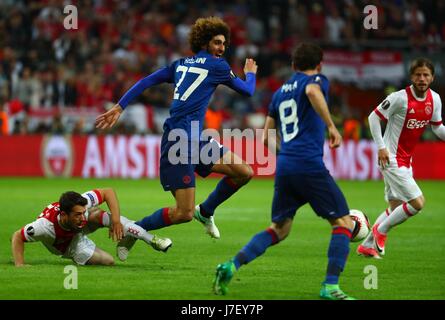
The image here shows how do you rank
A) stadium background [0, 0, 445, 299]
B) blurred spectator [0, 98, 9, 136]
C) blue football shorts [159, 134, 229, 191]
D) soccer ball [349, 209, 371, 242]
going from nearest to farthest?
1. blue football shorts [159, 134, 229, 191]
2. soccer ball [349, 209, 371, 242]
3. stadium background [0, 0, 445, 299]
4. blurred spectator [0, 98, 9, 136]

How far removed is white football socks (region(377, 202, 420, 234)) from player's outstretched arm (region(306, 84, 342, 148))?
3.27m

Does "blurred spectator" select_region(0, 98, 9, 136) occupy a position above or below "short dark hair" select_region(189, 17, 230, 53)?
below

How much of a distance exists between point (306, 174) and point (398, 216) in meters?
3.27

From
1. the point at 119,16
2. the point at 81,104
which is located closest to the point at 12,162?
the point at 81,104

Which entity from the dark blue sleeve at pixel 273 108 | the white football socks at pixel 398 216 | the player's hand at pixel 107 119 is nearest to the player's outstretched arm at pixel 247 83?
the player's hand at pixel 107 119

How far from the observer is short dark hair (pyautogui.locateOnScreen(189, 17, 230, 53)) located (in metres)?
9.64

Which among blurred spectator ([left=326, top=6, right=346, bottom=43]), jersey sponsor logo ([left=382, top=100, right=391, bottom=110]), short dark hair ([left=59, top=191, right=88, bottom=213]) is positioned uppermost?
blurred spectator ([left=326, top=6, right=346, bottom=43])

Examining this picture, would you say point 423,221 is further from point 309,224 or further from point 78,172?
point 78,172

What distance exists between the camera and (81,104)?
25.1 meters

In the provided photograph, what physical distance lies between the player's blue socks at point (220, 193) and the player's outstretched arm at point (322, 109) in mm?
2989

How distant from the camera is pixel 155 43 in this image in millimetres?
26938

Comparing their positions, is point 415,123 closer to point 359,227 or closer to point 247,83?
point 359,227

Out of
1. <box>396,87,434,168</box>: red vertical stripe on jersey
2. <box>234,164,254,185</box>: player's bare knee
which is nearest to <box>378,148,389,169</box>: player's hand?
<box>396,87,434,168</box>: red vertical stripe on jersey

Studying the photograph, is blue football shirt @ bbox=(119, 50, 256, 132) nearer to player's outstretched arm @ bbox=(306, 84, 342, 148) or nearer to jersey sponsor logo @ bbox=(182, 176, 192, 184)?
jersey sponsor logo @ bbox=(182, 176, 192, 184)
